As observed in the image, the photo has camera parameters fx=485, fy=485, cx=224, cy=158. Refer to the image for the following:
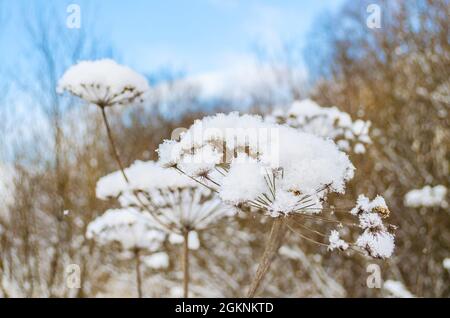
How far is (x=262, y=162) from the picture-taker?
1.91 metres

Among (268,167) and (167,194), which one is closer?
(268,167)

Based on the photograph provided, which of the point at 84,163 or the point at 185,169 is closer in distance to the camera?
the point at 185,169

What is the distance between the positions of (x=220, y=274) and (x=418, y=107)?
5.41m

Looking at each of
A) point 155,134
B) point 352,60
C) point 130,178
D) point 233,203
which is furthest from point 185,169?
point 155,134

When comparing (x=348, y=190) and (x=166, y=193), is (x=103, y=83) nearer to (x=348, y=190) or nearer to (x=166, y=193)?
(x=166, y=193)

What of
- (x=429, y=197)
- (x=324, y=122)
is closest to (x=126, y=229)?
(x=324, y=122)

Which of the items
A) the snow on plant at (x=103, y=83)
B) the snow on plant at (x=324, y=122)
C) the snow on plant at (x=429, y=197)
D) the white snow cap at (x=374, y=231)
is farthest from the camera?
the snow on plant at (x=429, y=197)

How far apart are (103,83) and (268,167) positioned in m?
1.65

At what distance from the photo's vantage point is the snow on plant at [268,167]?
1.86 metres

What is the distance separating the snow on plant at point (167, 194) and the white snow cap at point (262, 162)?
41.3 inches

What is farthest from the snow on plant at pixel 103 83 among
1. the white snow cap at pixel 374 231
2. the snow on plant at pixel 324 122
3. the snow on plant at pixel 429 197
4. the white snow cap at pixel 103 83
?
the snow on plant at pixel 429 197

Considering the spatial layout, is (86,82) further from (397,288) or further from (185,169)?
(397,288)

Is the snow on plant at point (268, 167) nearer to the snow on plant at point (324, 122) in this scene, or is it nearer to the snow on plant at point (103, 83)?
the snow on plant at point (103, 83)
